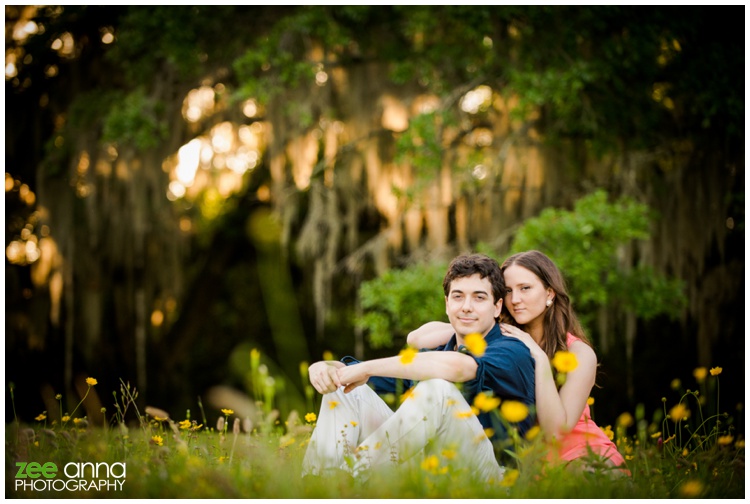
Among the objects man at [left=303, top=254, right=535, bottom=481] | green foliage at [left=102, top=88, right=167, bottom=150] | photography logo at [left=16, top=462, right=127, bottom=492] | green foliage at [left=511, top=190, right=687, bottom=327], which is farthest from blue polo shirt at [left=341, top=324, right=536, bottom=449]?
green foliage at [left=102, top=88, right=167, bottom=150]

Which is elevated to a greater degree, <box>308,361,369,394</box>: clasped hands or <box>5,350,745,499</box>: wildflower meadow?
<box>308,361,369,394</box>: clasped hands

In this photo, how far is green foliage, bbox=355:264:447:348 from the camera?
18.1ft

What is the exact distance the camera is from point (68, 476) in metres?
2.41

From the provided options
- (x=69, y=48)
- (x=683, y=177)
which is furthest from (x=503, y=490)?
(x=69, y=48)

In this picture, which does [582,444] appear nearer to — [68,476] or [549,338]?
[549,338]

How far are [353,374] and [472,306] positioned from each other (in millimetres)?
486

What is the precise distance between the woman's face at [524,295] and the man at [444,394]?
4.9 inches

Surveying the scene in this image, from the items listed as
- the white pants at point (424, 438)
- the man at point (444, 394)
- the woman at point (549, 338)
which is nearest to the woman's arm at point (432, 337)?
the woman at point (549, 338)

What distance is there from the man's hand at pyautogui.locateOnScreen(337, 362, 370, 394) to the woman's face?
68 centimetres

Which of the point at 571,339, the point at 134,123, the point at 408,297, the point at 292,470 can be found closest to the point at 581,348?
the point at 571,339

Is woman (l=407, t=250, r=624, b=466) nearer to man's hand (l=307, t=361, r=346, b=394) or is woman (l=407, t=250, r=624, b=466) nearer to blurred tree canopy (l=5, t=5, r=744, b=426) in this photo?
man's hand (l=307, t=361, r=346, b=394)

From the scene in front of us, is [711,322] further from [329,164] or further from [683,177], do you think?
[329,164]

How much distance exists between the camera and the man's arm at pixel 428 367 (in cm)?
232

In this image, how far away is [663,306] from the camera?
5.86 m
